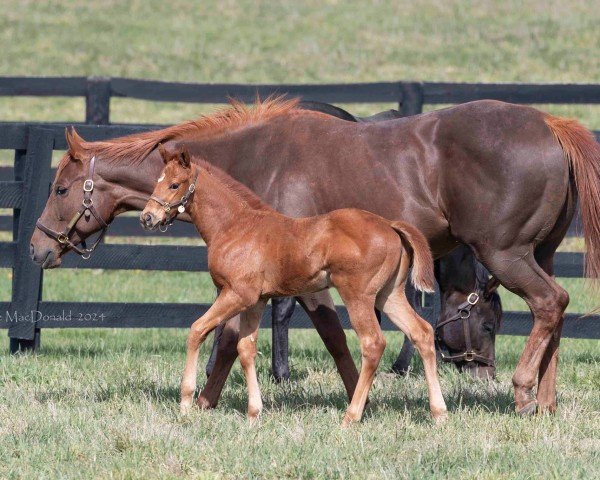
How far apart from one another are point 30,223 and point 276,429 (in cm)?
314

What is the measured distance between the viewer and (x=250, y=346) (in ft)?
17.2

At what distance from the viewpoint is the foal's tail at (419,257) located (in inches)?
195

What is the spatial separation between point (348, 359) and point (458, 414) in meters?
0.77

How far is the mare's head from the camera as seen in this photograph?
5633mm

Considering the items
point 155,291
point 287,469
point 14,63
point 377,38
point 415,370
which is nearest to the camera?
point 287,469

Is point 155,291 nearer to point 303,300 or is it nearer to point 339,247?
point 303,300

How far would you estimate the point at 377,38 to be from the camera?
Result: 971 inches

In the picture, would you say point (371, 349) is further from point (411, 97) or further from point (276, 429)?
point (411, 97)

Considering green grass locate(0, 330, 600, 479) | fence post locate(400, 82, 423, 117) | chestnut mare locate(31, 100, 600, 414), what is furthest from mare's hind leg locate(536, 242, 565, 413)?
fence post locate(400, 82, 423, 117)

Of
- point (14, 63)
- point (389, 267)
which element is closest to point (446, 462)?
point (389, 267)

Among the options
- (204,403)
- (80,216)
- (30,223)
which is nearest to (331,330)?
(204,403)

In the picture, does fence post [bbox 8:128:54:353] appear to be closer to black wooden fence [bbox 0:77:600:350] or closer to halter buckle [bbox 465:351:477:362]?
black wooden fence [bbox 0:77:600:350]

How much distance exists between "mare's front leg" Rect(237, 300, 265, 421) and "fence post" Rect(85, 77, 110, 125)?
5.57 metres

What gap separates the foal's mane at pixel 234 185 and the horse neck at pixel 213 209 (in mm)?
35
